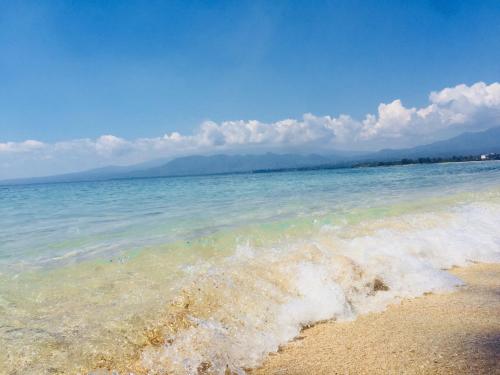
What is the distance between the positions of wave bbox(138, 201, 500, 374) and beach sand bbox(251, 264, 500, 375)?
30 cm

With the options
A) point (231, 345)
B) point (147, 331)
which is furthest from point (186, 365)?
point (147, 331)

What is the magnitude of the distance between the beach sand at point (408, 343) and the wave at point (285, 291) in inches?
11.9

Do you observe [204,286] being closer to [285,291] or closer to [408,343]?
[285,291]

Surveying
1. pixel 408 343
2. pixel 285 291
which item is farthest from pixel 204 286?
pixel 408 343

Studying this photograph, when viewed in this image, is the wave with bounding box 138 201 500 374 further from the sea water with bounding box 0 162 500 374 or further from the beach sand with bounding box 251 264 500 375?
the beach sand with bounding box 251 264 500 375

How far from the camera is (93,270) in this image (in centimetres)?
816

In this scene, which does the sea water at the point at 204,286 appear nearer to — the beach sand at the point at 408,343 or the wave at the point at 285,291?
the wave at the point at 285,291

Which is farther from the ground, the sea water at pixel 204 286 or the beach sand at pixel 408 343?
the sea water at pixel 204 286

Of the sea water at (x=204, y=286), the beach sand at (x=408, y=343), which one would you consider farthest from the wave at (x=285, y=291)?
the beach sand at (x=408, y=343)

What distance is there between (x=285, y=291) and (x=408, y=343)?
2.09 meters

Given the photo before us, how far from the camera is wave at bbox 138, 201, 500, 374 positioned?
4.52 m

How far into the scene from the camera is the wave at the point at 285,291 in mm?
4516

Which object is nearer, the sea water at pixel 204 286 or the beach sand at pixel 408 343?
the beach sand at pixel 408 343

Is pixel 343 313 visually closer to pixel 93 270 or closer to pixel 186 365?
pixel 186 365
